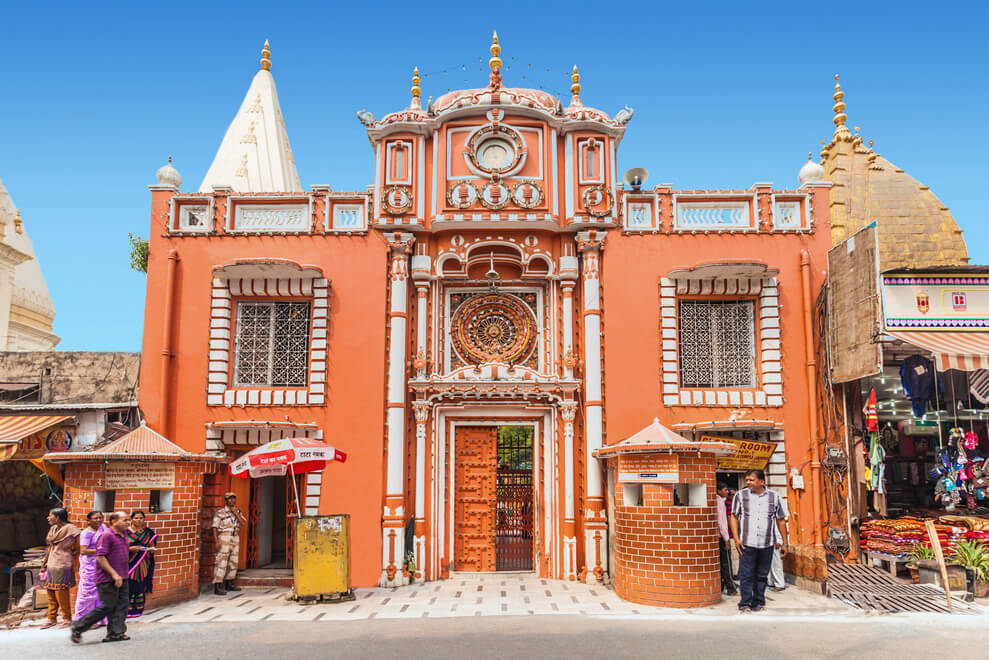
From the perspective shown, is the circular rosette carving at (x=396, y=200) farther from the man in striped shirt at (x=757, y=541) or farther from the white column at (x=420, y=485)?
the man in striped shirt at (x=757, y=541)

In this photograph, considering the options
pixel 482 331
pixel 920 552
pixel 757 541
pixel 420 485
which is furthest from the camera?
pixel 482 331

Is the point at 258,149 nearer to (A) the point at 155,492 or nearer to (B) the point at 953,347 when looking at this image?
(A) the point at 155,492

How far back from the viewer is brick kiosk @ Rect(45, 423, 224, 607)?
11531mm

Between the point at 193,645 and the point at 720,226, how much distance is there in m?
11.7

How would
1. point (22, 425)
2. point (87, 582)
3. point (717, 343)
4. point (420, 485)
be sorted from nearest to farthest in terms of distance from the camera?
point (87, 582) < point (22, 425) < point (420, 485) < point (717, 343)

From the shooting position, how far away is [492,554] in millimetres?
14391

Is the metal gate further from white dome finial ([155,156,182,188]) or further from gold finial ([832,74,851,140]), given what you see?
gold finial ([832,74,851,140])

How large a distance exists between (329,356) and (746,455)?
26.8 feet

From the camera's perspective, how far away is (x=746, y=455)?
544 inches

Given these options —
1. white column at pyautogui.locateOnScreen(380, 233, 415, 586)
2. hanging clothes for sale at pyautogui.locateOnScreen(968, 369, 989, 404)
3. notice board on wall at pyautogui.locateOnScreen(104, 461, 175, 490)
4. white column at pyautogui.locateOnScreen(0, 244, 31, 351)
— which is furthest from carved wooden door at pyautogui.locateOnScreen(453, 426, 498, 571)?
white column at pyautogui.locateOnScreen(0, 244, 31, 351)

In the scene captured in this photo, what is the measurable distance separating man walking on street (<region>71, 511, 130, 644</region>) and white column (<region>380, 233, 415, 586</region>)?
5.09 meters

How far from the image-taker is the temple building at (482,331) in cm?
1410

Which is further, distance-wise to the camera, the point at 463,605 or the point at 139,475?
the point at 139,475

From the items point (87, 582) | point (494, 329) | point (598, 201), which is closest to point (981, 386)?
point (598, 201)
